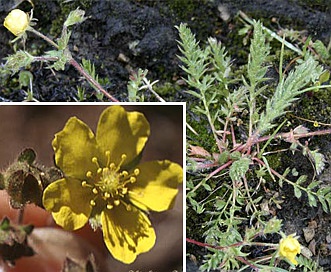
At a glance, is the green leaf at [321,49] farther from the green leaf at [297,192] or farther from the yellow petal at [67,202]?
the yellow petal at [67,202]

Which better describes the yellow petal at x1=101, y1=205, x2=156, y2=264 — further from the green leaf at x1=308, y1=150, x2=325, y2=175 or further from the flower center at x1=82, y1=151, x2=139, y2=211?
the green leaf at x1=308, y1=150, x2=325, y2=175

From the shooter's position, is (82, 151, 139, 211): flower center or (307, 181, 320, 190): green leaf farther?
(307, 181, 320, 190): green leaf

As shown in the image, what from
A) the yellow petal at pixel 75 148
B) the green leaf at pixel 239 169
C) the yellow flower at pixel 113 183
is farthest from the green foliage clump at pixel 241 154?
the yellow petal at pixel 75 148

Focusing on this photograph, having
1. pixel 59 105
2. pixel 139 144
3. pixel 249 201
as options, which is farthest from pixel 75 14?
pixel 249 201

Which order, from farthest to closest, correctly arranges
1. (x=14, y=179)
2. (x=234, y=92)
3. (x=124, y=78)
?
(x=124, y=78), (x=234, y=92), (x=14, y=179)

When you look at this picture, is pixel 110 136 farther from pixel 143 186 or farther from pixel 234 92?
pixel 234 92

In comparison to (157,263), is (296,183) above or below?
above

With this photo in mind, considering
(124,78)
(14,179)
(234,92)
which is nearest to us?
(14,179)

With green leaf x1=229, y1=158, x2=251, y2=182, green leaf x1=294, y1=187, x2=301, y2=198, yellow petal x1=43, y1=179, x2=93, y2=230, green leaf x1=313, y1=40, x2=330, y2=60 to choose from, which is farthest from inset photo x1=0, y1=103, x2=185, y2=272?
green leaf x1=313, y1=40, x2=330, y2=60
